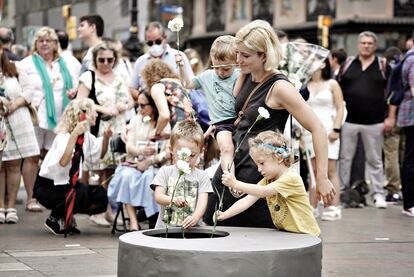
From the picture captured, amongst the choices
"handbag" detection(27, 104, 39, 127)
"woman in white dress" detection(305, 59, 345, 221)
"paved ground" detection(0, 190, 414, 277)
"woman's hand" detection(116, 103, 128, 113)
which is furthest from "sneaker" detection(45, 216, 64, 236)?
"woman in white dress" detection(305, 59, 345, 221)

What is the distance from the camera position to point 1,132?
1148 centimetres

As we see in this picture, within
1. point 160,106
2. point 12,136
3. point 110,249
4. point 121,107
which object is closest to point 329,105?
point 121,107

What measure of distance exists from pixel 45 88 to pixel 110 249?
12.5ft

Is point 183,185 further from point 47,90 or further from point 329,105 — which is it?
point 47,90

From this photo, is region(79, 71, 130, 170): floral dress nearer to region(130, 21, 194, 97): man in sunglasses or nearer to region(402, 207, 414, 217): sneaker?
region(130, 21, 194, 97): man in sunglasses

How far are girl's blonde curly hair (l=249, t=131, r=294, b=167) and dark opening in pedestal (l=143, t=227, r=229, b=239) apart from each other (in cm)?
56

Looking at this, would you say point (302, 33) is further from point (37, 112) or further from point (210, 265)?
point (210, 265)

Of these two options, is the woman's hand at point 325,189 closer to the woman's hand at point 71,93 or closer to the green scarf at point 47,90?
the woman's hand at point 71,93

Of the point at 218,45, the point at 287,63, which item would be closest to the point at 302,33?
the point at 287,63

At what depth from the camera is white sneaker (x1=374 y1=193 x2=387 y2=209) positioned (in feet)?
46.3

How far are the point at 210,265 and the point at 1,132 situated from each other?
6.30 meters

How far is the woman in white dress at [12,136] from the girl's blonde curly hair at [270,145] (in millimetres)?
5971

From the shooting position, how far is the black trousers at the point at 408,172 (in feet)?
42.8

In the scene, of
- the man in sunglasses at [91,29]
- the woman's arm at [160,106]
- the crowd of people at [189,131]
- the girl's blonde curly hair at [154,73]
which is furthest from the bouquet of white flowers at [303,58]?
the man in sunglasses at [91,29]
